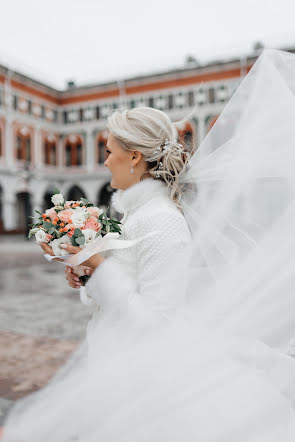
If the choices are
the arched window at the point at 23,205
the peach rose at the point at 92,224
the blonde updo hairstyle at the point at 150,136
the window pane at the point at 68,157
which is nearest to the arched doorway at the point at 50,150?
the window pane at the point at 68,157

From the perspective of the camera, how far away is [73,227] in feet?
4.95

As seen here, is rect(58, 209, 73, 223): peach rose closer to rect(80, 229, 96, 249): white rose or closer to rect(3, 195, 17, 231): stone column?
rect(80, 229, 96, 249): white rose

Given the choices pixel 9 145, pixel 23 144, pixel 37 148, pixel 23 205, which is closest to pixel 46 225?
pixel 9 145

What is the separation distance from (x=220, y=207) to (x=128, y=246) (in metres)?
0.38

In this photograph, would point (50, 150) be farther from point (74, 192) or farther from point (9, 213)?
point (9, 213)

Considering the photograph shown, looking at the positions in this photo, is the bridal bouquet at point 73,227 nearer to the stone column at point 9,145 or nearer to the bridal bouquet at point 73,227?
the bridal bouquet at point 73,227

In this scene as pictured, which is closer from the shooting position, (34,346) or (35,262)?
(34,346)

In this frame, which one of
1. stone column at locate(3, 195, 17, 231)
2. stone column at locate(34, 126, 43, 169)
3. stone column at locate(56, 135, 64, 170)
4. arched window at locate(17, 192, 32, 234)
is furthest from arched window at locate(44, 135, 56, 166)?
stone column at locate(3, 195, 17, 231)

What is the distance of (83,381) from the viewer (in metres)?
1.52

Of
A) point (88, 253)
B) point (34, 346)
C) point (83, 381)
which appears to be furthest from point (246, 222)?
point (34, 346)

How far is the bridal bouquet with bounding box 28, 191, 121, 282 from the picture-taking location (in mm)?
1487

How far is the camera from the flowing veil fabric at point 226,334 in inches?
53.4

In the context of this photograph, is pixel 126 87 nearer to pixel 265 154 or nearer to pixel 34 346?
pixel 34 346

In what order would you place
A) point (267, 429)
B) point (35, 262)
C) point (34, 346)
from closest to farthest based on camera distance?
point (267, 429) < point (34, 346) < point (35, 262)
